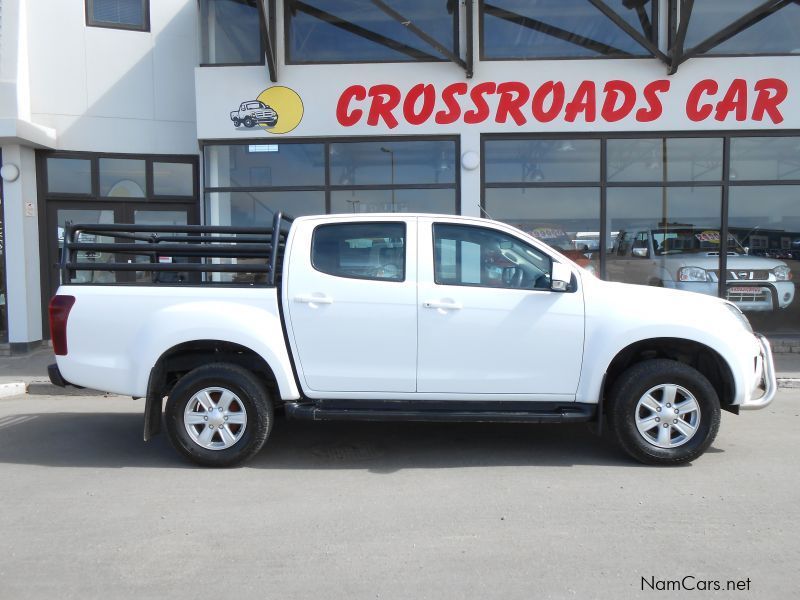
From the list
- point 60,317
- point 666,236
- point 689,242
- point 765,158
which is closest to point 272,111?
point 60,317

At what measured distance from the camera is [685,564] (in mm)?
3365

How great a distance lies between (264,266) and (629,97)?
6.87m

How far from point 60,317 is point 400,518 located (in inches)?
119

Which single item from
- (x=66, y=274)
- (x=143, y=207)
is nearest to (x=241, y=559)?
(x=66, y=274)

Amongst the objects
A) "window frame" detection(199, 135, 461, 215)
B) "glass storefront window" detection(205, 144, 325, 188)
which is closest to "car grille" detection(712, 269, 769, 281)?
"window frame" detection(199, 135, 461, 215)

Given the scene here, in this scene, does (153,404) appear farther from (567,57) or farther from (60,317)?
(567,57)

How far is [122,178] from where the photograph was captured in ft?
33.7

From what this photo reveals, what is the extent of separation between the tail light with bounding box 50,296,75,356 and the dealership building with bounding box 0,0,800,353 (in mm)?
5248

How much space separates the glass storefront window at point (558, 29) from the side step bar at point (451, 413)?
6610 mm

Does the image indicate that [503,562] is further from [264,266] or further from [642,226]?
[642,226]

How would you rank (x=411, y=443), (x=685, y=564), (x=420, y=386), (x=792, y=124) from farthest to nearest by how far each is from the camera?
(x=792, y=124)
(x=411, y=443)
(x=420, y=386)
(x=685, y=564)

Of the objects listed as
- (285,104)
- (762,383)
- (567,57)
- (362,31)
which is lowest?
(762,383)

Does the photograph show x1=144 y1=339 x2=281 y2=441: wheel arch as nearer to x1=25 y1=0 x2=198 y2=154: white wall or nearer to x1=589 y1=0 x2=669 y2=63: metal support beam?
x1=25 y1=0 x2=198 y2=154: white wall

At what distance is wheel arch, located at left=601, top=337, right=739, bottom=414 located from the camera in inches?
190
